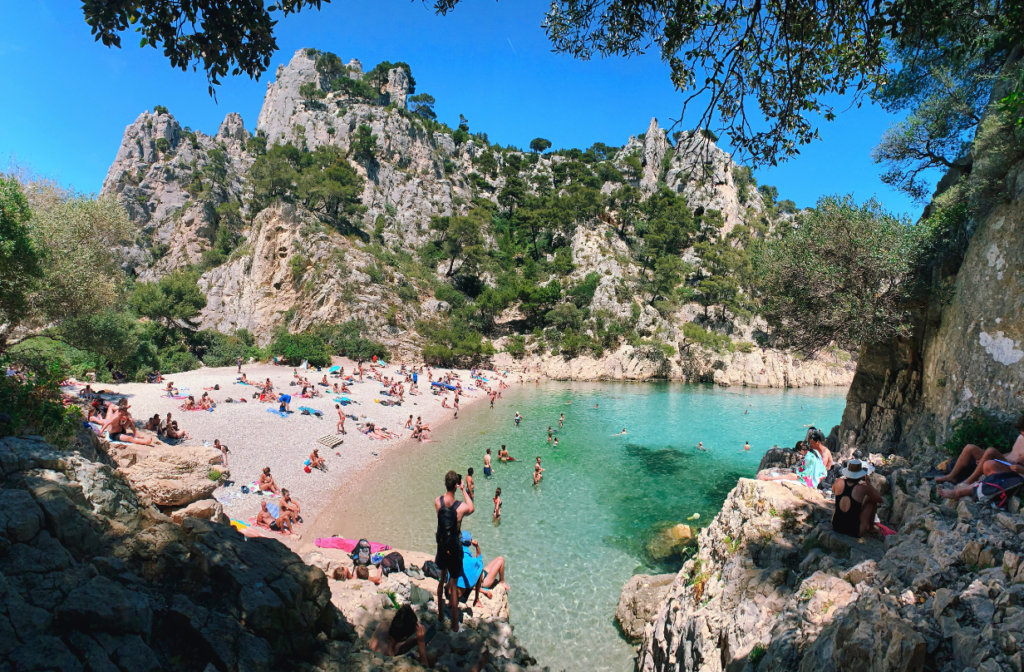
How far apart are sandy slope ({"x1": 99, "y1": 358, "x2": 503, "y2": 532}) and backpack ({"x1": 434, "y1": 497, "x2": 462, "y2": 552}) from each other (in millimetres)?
8248

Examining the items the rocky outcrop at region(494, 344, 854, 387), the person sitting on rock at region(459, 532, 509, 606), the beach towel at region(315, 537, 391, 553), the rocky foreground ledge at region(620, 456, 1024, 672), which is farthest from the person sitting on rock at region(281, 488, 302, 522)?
the rocky outcrop at region(494, 344, 854, 387)

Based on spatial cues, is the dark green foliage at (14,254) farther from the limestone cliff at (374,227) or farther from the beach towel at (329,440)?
the limestone cliff at (374,227)

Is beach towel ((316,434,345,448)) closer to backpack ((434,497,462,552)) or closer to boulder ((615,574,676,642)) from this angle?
boulder ((615,574,676,642))

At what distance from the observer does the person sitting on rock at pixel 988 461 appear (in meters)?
5.50

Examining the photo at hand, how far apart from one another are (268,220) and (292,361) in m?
17.4

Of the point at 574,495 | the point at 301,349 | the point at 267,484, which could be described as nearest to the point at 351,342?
the point at 301,349

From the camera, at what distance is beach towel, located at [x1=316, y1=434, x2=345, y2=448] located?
1730 cm

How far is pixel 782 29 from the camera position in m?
4.71

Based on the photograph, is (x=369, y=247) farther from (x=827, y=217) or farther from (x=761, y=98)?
(x=761, y=98)

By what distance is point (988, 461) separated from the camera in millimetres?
5684

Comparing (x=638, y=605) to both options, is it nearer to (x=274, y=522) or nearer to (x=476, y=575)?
(x=476, y=575)


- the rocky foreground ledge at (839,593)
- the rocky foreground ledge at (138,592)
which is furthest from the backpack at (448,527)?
the rocky foreground ledge at (839,593)

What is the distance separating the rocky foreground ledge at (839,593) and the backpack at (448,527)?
3.45 meters

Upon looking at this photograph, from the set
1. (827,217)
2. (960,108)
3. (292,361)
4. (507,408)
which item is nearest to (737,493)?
(827,217)
